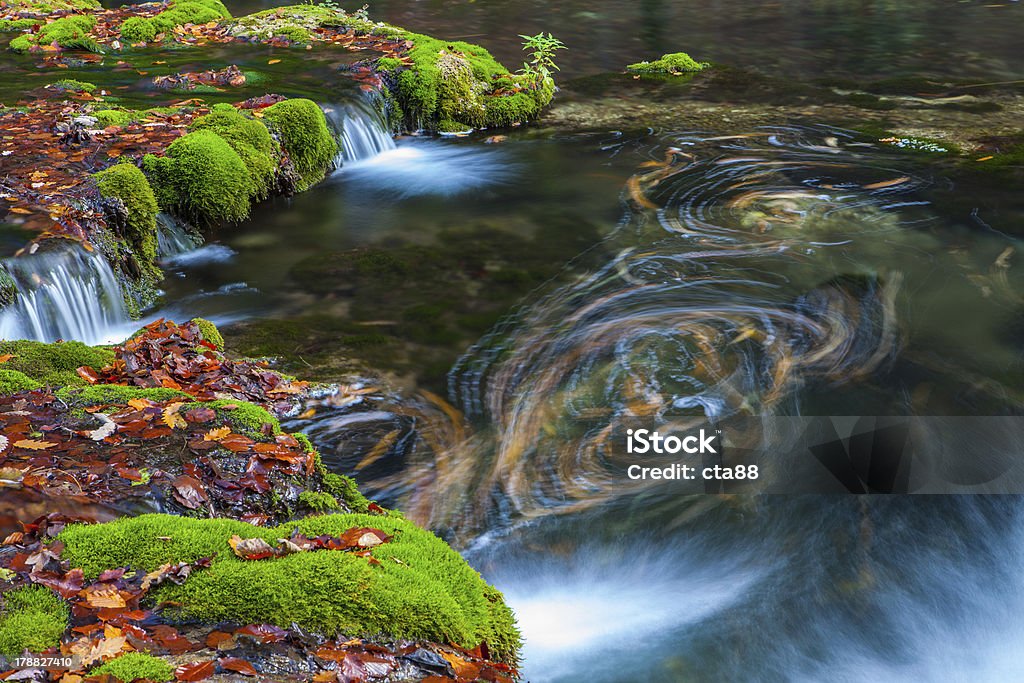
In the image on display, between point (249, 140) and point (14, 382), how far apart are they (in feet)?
19.2

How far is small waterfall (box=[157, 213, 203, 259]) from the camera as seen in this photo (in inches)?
349

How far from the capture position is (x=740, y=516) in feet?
17.5

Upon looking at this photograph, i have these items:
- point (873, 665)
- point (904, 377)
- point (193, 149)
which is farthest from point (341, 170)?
point (873, 665)

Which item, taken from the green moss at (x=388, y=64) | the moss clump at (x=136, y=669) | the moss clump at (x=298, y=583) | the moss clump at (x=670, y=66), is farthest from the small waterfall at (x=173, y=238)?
the moss clump at (x=670, y=66)

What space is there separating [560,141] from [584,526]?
27.3ft

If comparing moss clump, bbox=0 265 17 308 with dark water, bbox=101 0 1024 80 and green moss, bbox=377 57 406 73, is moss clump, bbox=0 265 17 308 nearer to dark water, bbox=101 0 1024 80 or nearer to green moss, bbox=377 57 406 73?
green moss, bbox=377 57 406 73

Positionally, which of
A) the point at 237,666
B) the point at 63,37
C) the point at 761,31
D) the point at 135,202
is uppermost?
the point at 63,37

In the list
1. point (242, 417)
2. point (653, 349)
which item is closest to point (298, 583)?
point (242, 417)

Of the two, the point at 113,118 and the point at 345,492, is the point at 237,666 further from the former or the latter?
the point at 113,118

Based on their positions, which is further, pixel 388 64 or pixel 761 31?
pixel 761 31

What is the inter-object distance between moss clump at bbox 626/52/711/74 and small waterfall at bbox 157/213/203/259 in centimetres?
945

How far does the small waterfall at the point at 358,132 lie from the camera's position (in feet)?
38.4

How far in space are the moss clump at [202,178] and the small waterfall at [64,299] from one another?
5.30 feet

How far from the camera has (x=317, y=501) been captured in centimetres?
445
